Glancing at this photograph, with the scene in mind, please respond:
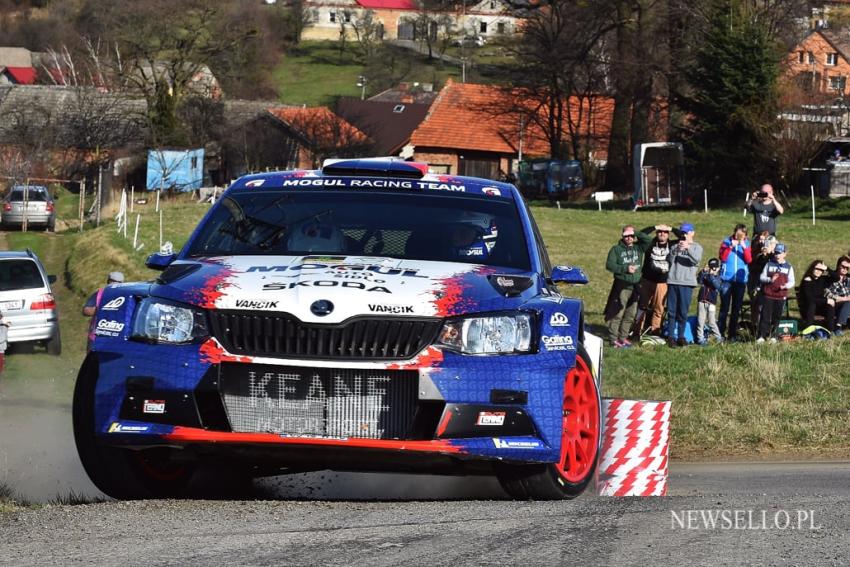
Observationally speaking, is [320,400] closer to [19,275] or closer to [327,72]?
[19,275]

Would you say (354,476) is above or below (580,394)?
below

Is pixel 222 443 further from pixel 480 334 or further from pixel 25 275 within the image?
pixel 25 275

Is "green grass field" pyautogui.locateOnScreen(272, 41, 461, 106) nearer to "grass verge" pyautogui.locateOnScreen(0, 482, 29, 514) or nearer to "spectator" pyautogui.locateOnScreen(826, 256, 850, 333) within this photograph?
"spectator" pyautogui.locateOnScreen(826, 256, 850, 333)

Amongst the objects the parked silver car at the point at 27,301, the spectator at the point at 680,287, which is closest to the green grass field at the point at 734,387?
the parked silver car at the point at 27,301

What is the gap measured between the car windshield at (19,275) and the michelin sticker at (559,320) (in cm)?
1594

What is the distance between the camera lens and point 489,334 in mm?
6668

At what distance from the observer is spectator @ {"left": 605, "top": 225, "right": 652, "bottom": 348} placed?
19.8 m

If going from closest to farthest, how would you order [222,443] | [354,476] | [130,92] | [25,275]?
[222,443]
[354,476]
[25,275]
[130,92]

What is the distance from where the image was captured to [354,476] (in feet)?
Result: 30.9

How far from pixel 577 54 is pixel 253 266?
5260 cm

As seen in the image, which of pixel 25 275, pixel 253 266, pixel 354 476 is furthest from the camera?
pixel 25 275

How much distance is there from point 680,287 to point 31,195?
32.8 meters

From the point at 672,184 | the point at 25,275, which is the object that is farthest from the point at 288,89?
the point at 25,275

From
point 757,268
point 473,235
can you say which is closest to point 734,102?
point 757,268
